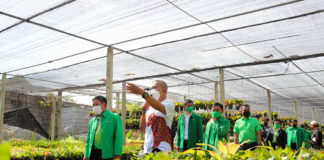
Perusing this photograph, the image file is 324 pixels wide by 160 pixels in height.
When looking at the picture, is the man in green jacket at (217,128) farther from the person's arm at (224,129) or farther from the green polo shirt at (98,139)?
the green polo shirt at (98,139)

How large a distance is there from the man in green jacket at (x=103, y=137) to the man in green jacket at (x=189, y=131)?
1704mm

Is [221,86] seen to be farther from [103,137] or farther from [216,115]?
[103,137]

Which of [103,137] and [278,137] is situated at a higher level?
[103,137]

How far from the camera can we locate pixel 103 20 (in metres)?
5.12

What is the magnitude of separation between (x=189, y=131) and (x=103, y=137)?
1.97 m

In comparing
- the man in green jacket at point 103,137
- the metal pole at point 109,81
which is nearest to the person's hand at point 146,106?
the man in green jacket at point 103,137

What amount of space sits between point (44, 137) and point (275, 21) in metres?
13.0

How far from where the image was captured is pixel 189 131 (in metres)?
5.29

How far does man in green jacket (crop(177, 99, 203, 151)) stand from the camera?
5.28m

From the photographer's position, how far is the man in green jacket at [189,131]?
5.28 m

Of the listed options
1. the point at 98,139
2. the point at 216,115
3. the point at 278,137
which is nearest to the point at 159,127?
the point at 98,139

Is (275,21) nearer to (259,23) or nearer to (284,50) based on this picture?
(259,23)

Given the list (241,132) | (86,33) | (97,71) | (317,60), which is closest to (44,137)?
(97,71)

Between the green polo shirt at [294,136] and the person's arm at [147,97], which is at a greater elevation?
the person's arm at [147,97]
